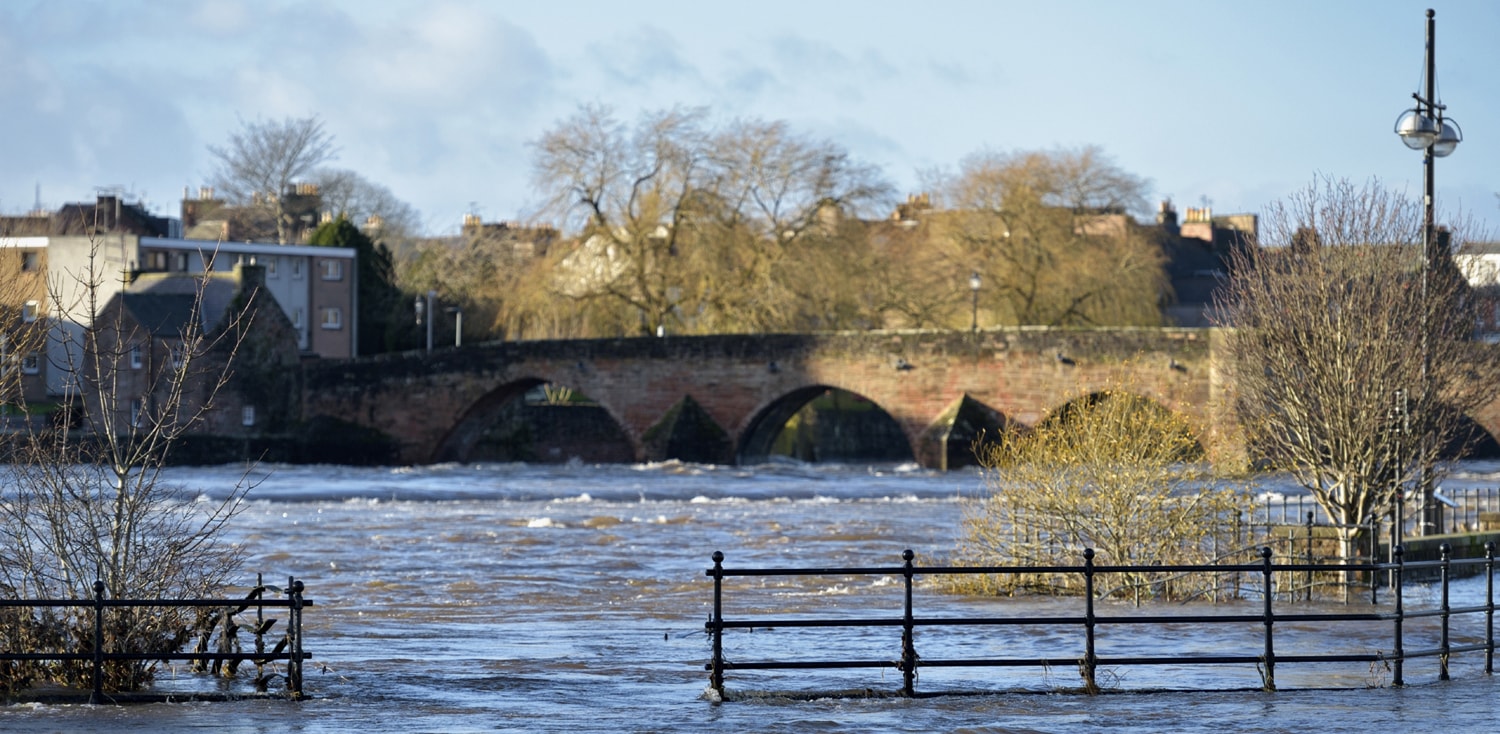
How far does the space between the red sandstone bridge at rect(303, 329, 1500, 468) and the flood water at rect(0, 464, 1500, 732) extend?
1061cm

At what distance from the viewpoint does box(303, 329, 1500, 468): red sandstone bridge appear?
45031 millimetres

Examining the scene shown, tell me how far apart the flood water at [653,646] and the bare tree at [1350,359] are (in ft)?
5.87

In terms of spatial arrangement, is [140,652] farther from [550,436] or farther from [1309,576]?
[550,436]

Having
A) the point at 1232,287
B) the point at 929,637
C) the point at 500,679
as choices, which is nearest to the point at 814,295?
the point at 1232,287

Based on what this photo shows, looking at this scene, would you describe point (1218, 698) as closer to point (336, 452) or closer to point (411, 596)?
point (411, 596)

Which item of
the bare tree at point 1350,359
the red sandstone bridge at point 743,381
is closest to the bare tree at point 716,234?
the red sandstone bridge at point 743,381

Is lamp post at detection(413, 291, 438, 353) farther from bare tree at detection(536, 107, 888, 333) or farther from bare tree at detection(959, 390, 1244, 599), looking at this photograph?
bare tree at detection(959, 390, 1244, 599)

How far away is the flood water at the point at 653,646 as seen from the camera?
10.7 m

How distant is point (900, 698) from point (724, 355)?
125 feet

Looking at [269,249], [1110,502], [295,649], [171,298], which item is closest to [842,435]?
[171,298]

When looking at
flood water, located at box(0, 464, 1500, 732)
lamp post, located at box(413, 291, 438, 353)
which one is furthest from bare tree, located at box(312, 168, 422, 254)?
flood water, located at box(0, 464, 1500, 732)

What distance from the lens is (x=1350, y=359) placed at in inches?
754

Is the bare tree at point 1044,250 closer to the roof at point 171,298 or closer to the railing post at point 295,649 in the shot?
the roof at point 171,298

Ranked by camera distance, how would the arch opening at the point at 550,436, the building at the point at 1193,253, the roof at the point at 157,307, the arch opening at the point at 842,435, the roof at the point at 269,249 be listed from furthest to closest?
the building at the point at 1193,253 < the roof at the point at 269,249 < the arch opening at the point at 842,435 < the arch opening at the point at 550,436 < the roof at the point at 157,307
